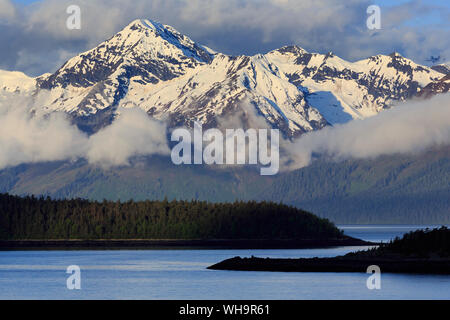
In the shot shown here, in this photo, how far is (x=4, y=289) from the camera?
18625cm

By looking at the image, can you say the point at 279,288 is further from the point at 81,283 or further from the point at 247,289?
the point at 81,283

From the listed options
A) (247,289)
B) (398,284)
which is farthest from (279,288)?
(398,284)

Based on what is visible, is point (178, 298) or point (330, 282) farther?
point (330, 282)
